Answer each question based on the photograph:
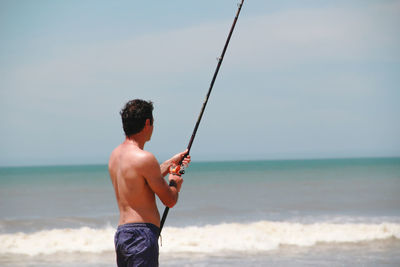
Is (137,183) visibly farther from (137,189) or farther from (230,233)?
(230,233)

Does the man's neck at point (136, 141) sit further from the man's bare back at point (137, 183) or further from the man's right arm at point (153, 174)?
the man's right arm at point (153, 174)

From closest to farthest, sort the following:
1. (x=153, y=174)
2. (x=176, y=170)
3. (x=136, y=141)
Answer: (x=153, y=174)
(x=136, y=141)
(x=176, y=170)

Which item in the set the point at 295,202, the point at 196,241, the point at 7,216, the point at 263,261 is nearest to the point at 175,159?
the point at 263,261

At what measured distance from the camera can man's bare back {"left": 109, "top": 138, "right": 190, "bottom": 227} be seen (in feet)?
8.24

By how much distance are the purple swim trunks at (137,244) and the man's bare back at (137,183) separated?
0.04 m

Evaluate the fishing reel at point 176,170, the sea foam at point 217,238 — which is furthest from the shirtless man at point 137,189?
the sea foam at point 217,238

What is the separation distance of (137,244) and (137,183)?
1.00 ft

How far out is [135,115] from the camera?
256 centimetres

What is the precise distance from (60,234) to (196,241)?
9.11ft

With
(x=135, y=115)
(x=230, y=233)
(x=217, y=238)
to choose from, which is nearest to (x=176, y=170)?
(x=135, y=115)

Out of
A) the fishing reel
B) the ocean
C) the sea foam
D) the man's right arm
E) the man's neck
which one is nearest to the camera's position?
the man's right arm

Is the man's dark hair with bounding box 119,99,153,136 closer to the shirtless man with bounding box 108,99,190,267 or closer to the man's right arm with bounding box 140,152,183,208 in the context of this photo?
the shirtless man with bounding box 108,99,190,267

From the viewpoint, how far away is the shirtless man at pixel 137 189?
252 cm

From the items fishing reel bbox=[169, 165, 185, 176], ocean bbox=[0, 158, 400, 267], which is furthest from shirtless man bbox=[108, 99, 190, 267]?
ocean bbox=[0, 158, 400, 267]
